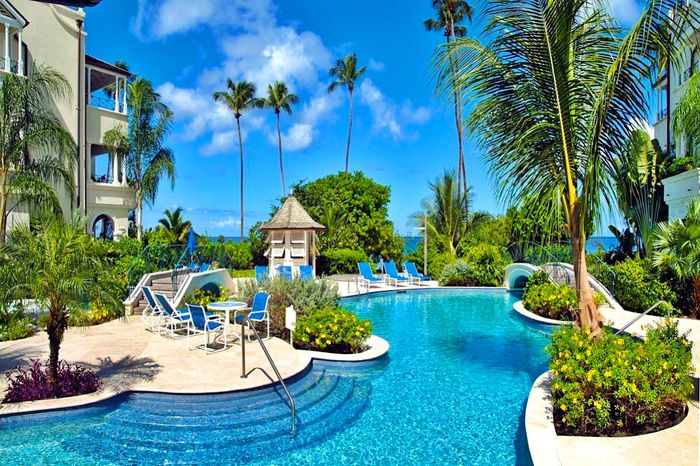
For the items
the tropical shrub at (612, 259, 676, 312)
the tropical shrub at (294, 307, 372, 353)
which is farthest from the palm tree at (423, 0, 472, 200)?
the tropical shrub at (294, 307, 372, 353)

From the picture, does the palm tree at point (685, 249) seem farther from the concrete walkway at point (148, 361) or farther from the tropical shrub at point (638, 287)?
the concrete walkway at point (148, 361)

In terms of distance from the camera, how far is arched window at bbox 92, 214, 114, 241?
22.3 m

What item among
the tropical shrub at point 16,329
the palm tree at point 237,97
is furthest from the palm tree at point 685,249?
the palm tree at point 237,97

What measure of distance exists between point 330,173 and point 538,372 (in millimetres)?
22617

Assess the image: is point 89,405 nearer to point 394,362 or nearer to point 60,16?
point 394,362

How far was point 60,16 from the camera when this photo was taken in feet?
64.2

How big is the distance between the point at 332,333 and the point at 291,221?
12448 mm

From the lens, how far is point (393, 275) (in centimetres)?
2147

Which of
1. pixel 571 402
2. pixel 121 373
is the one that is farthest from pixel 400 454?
pixel 121 373

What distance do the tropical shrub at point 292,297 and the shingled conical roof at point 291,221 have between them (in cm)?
903

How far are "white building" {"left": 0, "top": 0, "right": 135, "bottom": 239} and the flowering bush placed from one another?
11780 mm

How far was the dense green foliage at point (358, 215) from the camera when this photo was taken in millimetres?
26672

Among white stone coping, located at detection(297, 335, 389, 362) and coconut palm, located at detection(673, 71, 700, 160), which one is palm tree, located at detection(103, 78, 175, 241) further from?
coconut palm, located at detection(673, 71, 700, 160)

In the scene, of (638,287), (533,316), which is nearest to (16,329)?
(533,316)
